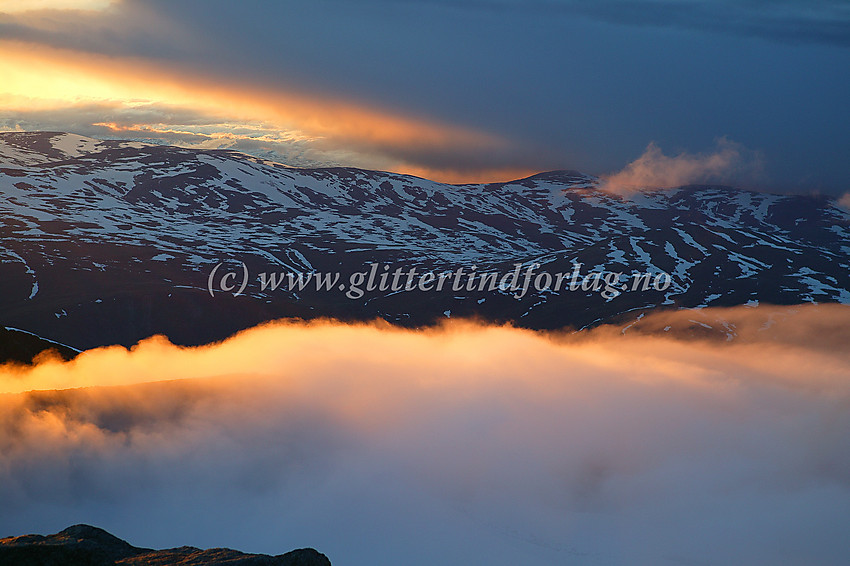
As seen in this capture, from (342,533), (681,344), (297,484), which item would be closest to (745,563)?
(342,533)

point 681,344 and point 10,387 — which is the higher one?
point 10,387

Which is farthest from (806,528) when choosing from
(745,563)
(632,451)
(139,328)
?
(139,328)

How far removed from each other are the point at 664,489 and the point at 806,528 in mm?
22284

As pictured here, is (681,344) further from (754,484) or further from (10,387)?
(10,387)

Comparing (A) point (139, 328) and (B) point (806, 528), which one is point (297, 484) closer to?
(B) point (806, 528)

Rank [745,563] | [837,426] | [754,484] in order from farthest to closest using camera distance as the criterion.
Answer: [837,426] < [754,484] < [745,563]

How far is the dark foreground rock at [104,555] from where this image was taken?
19.5 meters

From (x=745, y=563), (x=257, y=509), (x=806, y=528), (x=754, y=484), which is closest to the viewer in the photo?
(x=257, y=509)

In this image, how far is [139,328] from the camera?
190875 mm

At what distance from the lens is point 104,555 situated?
20.5 metres

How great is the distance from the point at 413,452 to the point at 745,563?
52.8 meters

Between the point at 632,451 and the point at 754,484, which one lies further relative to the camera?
the point at 632,451

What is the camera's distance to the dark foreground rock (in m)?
19.5

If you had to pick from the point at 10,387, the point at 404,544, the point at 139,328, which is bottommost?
the point at 139,328
